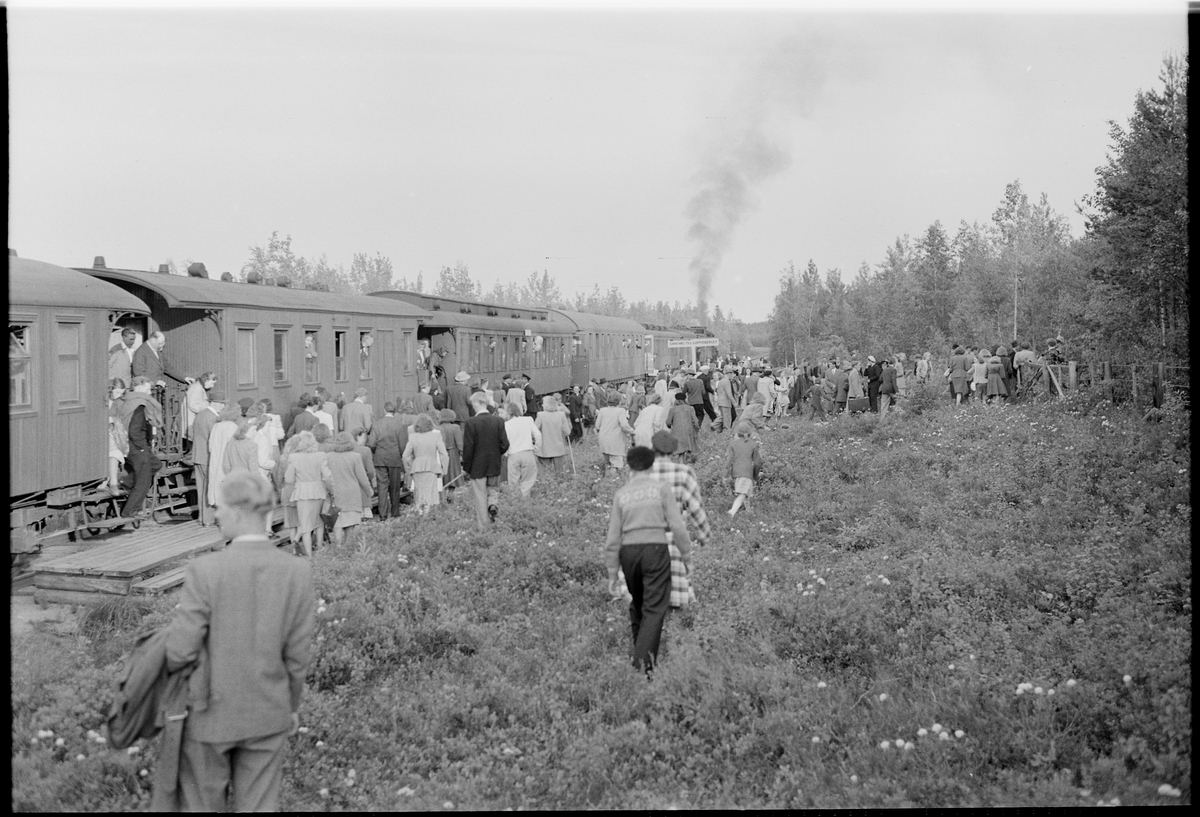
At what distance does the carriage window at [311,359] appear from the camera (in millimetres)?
18359

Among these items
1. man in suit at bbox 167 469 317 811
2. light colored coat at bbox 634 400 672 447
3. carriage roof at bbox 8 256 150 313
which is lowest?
man in suit at bbox 167 469 317 811

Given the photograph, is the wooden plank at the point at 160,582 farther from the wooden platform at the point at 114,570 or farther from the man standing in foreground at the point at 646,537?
the man standing in foreground at the point at 646,537

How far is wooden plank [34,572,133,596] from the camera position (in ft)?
31.7

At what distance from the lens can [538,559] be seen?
1091 cm

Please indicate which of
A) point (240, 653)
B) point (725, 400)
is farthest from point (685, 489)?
point (725, 400)

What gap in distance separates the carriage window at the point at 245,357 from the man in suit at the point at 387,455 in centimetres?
327

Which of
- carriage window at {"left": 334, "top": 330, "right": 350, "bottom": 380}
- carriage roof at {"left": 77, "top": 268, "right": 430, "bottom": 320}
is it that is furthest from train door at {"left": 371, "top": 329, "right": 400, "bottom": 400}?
carriage window at {"left": 334, "top": 330, "right": 350, "bottom": 380}

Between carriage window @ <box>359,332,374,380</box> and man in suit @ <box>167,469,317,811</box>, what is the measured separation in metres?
16.3

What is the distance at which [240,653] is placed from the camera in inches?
176

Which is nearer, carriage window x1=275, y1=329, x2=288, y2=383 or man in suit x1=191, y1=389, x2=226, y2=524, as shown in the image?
man in suit x1=191, y1=389, x2=226, y2=524

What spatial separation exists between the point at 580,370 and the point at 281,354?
67.5 ft

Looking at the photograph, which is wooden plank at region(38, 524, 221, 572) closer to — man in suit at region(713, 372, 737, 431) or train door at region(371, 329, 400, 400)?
train door at region(371, 329, 400, 400)

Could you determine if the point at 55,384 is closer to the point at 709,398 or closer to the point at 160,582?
the point at 160,582

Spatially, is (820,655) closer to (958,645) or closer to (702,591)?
(958,645)
